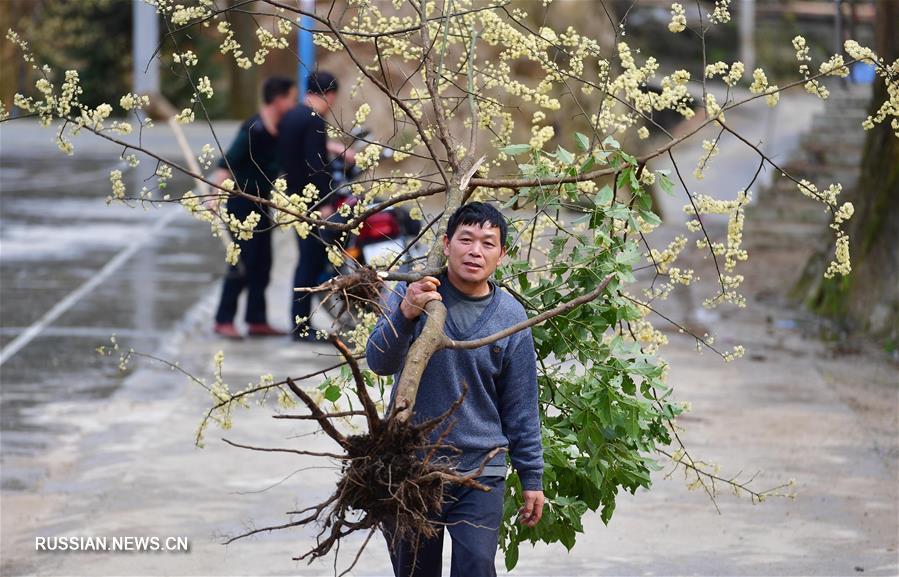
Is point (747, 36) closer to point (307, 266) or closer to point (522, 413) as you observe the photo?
point (307, 266)

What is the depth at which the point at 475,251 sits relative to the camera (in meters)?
4.43

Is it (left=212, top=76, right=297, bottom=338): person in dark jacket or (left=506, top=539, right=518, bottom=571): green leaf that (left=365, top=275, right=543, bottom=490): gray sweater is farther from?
(left=212, top=76, right=297, bottom=338): person in dark jacket

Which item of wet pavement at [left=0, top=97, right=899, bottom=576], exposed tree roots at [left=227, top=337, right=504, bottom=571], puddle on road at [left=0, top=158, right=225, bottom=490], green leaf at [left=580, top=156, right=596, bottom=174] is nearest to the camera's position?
exposed tree roots at [left=227, top=337, right=504, bottom=571]

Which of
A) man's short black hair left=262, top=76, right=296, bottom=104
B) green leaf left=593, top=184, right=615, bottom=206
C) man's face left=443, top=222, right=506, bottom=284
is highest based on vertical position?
man's short black hair left=262, top=76, right=296, bottom=104

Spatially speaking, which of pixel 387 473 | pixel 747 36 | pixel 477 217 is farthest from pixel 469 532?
pixel 747 36

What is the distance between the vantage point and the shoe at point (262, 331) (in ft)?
37.5

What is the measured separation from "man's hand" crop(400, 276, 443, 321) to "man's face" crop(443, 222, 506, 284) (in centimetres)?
12

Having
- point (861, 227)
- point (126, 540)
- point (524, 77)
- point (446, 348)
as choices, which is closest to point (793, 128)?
point (524, 77)

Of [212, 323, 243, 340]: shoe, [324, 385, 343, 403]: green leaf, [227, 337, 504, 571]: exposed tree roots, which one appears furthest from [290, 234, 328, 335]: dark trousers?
[227, 337, 504, 571]: exposed tree roots

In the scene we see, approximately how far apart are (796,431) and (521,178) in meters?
4.13

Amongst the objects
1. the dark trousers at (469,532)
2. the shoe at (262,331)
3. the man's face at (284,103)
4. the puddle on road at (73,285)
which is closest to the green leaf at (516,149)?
the dark trousers at (469,532)

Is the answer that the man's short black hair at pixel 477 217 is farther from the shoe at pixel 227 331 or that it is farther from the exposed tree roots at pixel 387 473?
the shoe at pixel 227 331

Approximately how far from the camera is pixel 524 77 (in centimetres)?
1956

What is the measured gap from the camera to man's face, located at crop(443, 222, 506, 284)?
14.6 ft
